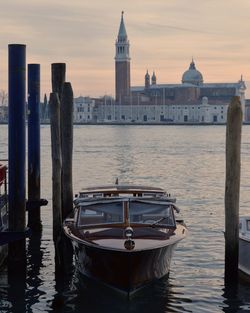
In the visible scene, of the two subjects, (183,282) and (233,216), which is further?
(183,282)

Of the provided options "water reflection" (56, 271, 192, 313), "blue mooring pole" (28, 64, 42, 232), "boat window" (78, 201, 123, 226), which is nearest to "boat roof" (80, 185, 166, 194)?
"boat window" (78, 201, 123, 226)

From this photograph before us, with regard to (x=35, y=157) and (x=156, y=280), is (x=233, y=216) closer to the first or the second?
(x=156, y=280)

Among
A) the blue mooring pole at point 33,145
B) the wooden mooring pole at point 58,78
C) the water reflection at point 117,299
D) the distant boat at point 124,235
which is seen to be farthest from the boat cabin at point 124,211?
the blue mooring pole at point 33,145

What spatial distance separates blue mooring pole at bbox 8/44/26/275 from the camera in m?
14.0

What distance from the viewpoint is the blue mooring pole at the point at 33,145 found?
1914 centimetres

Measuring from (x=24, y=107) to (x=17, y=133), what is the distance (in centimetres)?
52

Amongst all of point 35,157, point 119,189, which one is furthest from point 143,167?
point 119,189

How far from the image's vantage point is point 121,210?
14219 mm

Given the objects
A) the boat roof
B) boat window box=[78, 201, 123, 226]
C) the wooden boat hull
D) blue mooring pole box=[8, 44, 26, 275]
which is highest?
blue mooring pole box=[8, 44, 26, 275]

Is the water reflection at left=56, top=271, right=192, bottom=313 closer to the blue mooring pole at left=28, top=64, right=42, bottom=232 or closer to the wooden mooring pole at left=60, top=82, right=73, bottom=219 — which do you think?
the wooden mooring pole at left=60, top=82, right=73, bottom=219

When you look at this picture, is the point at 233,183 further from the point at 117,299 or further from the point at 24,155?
the point at 24,155

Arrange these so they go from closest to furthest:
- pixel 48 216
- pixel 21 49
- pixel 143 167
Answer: pixel 21 49
pixel 48 216
pixel 143 167

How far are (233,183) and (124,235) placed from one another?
7.45ft

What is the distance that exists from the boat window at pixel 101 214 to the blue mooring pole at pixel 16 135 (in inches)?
48.1
